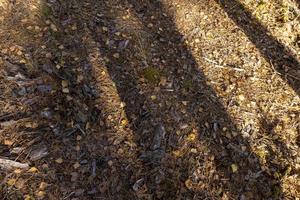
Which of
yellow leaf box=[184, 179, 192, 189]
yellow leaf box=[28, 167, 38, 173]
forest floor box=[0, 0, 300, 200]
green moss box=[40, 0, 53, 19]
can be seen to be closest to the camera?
yellow leaf box=[28, 167, 38, 173]

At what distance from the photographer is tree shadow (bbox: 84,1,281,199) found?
14.5 feet

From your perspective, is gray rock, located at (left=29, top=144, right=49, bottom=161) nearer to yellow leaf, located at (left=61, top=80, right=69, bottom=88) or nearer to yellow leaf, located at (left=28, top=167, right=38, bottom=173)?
yellow leaf, located at (left=28, top=167, right=38, bottom=173)

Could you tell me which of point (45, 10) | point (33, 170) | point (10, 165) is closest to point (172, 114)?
point (33, 170)

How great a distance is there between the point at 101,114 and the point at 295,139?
A: 10.5 feet

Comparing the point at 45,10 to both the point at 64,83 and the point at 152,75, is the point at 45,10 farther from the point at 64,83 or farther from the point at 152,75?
the point at 152,75

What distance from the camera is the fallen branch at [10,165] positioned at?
155 inches

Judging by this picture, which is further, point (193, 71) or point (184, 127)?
point (193, 71)

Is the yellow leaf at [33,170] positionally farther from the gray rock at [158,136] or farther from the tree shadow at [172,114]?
the gray rock at [158,136]

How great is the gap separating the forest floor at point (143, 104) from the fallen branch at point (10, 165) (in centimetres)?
1

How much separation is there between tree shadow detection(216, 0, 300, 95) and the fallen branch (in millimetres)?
4765

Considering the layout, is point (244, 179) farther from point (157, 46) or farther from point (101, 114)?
point (157, 46)

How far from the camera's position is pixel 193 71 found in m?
5.65

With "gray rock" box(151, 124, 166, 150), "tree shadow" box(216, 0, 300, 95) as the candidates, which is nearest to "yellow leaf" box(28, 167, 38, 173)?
"gray rock" box(151, 124, 166, 150)

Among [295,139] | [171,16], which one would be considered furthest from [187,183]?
[171,16]
